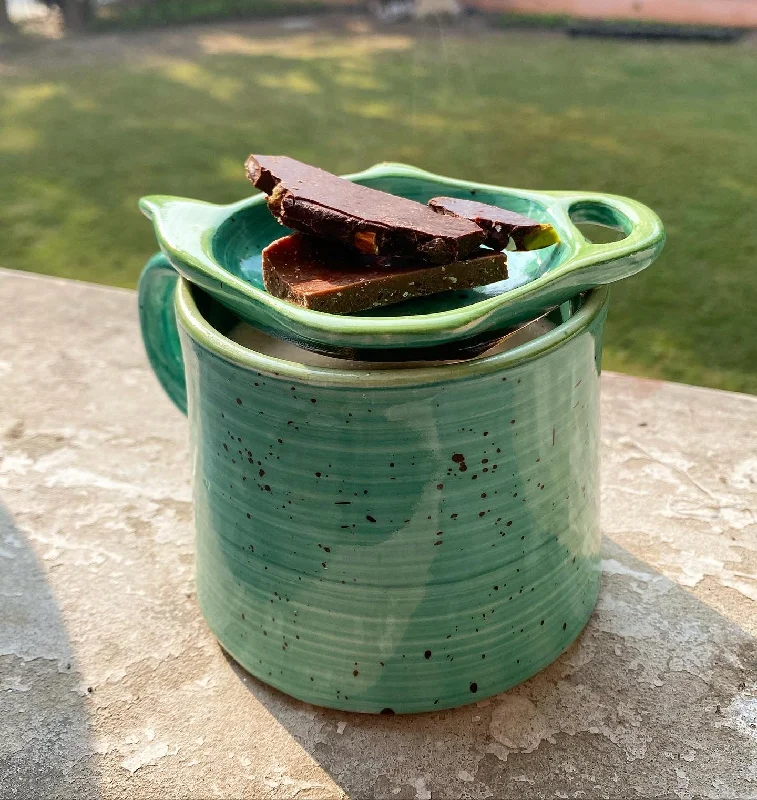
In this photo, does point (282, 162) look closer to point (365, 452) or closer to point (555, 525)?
point (365, 452)

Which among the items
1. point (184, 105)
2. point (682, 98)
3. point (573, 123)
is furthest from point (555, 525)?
point (184, 105)

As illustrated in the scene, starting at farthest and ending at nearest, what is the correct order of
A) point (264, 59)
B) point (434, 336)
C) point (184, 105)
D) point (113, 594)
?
point (264, 59) → point (184, 105) → point (113, 594) → point (434, 336)

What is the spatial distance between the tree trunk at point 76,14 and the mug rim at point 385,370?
15.9 feet

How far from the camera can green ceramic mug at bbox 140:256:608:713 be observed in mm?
815

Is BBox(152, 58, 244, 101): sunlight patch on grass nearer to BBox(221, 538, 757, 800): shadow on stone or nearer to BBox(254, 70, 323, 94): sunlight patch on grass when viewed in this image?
BBox(254, 70, 323, 94): sunlight patch on grass

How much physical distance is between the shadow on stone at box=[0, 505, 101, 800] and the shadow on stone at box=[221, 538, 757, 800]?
19 centimetres

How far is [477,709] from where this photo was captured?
963 mm

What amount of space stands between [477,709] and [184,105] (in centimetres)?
335

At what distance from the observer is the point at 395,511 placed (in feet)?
2.76

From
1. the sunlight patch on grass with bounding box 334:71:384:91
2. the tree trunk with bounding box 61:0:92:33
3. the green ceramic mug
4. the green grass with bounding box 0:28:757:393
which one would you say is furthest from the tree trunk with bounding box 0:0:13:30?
the green ceramic mug

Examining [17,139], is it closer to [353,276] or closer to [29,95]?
[29,95]

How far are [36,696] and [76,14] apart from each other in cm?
492

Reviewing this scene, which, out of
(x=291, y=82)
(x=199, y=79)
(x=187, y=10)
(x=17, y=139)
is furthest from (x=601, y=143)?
(x=187, y=10)

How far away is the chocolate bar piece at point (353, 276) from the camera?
853mm
